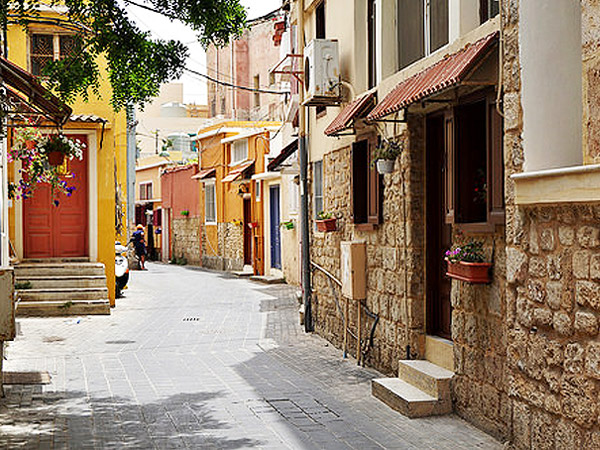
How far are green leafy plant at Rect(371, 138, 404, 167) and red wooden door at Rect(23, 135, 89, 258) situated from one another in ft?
32.0

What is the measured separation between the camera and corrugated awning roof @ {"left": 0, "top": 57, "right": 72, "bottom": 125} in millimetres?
8789

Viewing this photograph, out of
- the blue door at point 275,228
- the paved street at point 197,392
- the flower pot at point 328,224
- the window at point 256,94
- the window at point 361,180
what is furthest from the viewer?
the window at point 256,94

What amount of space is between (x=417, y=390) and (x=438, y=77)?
9.72 feet

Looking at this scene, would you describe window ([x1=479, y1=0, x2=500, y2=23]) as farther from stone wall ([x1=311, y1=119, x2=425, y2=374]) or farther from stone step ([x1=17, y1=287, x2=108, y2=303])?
stone step ([x1=17, y1=287, x2=108, y2=303])

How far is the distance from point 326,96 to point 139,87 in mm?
3611

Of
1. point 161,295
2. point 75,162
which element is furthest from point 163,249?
point 75,162

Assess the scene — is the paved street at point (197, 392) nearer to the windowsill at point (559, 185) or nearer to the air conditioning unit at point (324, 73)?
the windowsill at point (559, 185)

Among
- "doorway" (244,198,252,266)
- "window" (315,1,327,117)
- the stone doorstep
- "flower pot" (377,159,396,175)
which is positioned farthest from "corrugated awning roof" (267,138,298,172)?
"doorway" (244,198,252,266)

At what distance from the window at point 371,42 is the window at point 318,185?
2585mm

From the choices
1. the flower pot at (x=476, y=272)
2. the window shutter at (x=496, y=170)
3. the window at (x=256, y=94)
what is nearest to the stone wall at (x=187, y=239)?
the window at (x=256, y=94)

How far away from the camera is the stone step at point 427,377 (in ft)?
25.2

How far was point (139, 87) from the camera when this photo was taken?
28.0 feet

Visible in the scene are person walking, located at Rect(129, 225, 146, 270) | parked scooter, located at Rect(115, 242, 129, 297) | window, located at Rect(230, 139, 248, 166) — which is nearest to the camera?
Answer: parked scooter, located at Rect(115, 242, 129, 297)

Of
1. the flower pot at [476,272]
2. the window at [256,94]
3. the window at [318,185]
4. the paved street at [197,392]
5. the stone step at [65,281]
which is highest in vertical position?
the window at [256,94]
